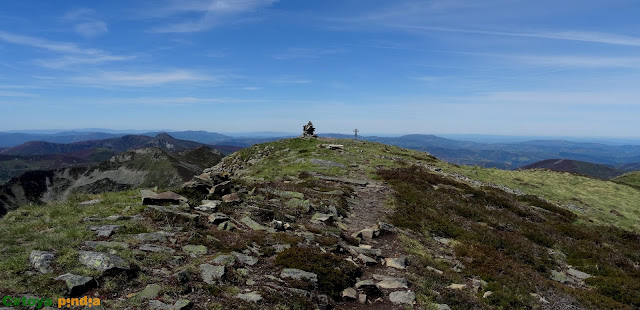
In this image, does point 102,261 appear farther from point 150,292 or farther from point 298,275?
point 298,275

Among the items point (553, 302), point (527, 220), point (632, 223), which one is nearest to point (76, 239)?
point (553, 302)

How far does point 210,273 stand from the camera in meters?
10.1

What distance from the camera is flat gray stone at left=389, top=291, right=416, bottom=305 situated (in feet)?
36.8

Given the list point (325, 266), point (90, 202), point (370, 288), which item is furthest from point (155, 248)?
point (90, 202)

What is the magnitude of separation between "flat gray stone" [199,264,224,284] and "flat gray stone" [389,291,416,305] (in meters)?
6.22

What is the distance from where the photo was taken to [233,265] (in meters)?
11.0

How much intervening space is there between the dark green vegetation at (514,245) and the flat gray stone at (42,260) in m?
12.6

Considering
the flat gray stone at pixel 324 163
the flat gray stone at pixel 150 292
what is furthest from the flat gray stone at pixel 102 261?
the flat gray stone at pixel 324 163

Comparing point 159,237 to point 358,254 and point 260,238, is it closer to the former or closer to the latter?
point 260,238

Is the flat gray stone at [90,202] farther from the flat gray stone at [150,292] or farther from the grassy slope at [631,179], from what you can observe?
the grassy slope at [631,179]

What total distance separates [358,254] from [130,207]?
38.4ft

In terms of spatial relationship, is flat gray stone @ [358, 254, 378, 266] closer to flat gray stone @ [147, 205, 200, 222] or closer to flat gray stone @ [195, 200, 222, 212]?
flat gray stone @ [147, 205, 200, 222]

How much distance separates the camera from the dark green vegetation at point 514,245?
1339 centimetres

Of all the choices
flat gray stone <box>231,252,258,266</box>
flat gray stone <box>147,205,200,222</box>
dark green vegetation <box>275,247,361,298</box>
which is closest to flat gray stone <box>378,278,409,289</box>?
dark green vegetation <box>275,247,361,298</box>
